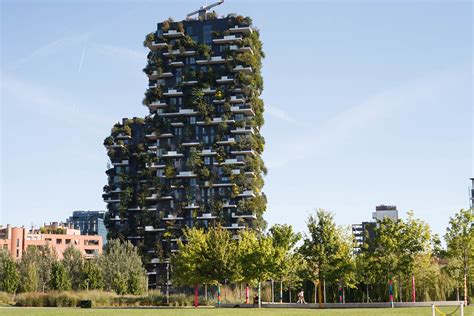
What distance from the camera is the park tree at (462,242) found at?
65.0 metres

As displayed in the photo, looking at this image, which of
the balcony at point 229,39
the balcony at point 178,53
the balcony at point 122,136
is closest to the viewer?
the balcony at point 229,39

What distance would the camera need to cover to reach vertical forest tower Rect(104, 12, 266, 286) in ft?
396

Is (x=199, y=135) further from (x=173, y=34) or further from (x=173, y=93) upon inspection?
(x=173, y=34)

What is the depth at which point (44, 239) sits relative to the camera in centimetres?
17688

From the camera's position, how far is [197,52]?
12594 cm

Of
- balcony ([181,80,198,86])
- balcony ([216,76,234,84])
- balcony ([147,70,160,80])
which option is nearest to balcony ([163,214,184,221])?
balcony ([181,80,198,86])

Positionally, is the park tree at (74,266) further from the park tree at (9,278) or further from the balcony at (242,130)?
the balcony at (242,130)

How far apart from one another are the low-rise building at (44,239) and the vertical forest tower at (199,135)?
40841 mm

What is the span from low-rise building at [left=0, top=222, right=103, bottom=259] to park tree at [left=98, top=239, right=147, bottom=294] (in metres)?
45.5

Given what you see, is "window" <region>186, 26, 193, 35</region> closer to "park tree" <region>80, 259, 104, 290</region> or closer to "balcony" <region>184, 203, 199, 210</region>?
"balcony" <region>184, 203, 199, 210</region>

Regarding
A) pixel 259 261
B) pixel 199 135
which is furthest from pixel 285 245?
pixel 199 135

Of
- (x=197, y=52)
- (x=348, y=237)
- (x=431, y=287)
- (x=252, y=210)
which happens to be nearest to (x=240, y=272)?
(x=348, y=237)

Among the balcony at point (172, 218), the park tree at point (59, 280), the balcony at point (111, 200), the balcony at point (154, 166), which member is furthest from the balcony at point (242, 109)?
the park tree at point (59, 280)

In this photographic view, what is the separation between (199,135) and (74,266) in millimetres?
33007
